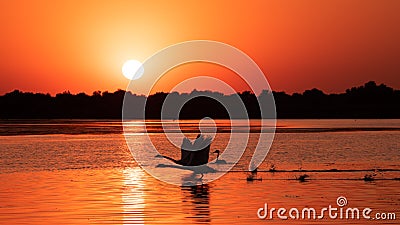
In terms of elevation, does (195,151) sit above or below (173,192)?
above

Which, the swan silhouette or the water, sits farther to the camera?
the swan silhouette

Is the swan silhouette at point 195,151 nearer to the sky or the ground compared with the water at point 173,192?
nearer to the sky

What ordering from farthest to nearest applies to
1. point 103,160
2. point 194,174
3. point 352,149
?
point 352,149 → point 103,160 → point 194,174

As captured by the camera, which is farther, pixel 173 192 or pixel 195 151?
pixel 195 151

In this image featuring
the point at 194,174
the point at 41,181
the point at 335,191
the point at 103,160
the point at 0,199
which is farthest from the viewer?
the point at 103,160

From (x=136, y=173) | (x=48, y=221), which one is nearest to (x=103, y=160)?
(x=136, y=173)

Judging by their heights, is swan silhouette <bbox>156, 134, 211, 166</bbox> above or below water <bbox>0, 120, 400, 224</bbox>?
above

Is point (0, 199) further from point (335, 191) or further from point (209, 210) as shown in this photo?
point (335, 191)

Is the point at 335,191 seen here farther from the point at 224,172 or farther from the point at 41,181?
the point at 41,181

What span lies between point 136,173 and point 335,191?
476 inches

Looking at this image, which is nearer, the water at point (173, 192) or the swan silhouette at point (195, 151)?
the water at point (173, 192)

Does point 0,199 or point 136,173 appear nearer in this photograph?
point 0,199

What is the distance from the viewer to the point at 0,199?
25500mm

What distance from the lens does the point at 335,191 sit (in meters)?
Answer: 27.3
